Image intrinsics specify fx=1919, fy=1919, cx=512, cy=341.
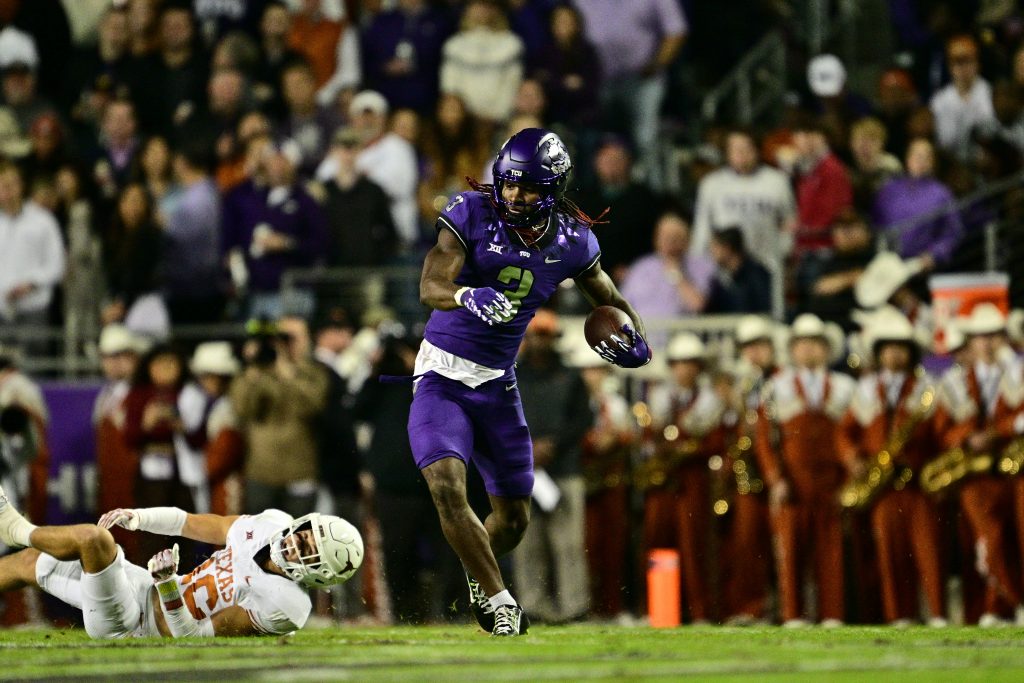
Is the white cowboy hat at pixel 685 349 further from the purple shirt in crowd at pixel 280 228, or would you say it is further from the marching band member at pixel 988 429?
the purple shirt in crowd at pixel 280 228

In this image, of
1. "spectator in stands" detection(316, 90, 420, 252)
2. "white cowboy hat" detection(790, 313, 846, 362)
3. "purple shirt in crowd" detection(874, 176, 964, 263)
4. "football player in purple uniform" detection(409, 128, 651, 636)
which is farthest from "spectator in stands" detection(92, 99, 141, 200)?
"football player in purple uniform" detection(409, 128, 651, 636)

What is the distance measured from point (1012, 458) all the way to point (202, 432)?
575 cm

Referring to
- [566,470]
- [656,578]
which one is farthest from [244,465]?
[656,578]

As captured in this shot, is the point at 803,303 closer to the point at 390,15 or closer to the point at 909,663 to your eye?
the point at 390,15

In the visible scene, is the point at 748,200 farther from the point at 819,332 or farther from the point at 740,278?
the point at 819,332

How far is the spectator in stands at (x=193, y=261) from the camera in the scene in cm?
1590

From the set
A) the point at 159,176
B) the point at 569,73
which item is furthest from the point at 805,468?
the point at 159,176

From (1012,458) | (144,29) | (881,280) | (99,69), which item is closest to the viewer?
(1012,458)

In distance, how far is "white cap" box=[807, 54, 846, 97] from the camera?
16.0 m

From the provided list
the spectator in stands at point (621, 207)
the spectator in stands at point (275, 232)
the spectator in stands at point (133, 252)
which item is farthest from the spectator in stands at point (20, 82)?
the spectator in stands at point (621, 207)

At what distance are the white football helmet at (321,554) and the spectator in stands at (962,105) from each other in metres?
8.13

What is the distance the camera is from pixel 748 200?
15.0 meters

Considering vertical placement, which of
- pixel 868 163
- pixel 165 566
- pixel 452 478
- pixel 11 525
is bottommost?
pixel 165 566

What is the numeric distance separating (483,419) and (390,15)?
8679 mm
